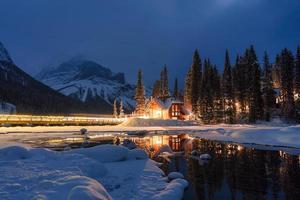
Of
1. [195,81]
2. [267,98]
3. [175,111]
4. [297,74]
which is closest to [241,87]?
[267,98]

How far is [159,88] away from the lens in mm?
110875

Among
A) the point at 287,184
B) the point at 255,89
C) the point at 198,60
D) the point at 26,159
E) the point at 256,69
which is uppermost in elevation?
the point at 198,60

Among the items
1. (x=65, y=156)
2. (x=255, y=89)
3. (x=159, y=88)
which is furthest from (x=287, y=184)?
(x=159, y=88)

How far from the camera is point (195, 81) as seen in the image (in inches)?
3327

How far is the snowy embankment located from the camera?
29.6 feet

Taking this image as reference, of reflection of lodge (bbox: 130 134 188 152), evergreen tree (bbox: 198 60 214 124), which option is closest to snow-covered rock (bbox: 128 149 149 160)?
reflection of lodge (bbox: 130 134 188 152)

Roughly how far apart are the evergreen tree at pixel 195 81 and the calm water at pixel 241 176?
201ft

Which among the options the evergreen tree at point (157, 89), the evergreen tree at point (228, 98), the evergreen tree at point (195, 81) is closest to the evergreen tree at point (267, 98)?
the evergreen tree at point (228, 98)

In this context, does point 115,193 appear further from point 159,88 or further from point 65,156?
point 159,88

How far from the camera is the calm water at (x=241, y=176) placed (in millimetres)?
12047

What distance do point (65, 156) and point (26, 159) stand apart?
6.23ft

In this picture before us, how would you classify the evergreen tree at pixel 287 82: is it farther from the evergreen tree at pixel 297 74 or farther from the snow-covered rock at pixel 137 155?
the snow-covered rock at pixel 137 155

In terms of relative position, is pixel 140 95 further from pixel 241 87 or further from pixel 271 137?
pixel 271 137

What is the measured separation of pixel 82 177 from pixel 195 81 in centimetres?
7635
